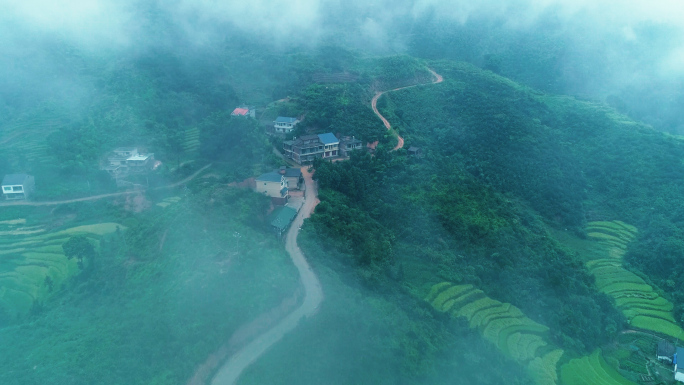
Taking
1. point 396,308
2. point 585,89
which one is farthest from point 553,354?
point 585,89

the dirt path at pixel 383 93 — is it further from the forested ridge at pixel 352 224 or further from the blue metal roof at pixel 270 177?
the blue metal roof at pixel 270 177

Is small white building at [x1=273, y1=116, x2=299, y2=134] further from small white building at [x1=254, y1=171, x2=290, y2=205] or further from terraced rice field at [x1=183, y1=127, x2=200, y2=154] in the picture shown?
small white building at [x1=254, y1=171, x2=290, y2=205]

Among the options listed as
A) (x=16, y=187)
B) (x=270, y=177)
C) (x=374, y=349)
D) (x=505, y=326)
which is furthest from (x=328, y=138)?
(x=16, y=187)

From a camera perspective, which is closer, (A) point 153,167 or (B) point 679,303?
(B) point 679,303

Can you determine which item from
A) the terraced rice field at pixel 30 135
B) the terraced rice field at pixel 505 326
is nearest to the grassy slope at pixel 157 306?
the terraced rice field at pixel 505 326

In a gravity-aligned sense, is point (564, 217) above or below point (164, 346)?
above

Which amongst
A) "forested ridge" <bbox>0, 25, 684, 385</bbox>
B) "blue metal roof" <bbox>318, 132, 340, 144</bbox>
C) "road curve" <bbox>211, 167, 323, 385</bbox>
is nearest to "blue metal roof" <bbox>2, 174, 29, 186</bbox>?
"forested ridge" <bbox>0, 25, 684, 385</bbox>

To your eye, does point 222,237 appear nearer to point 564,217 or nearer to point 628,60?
point 564,217
